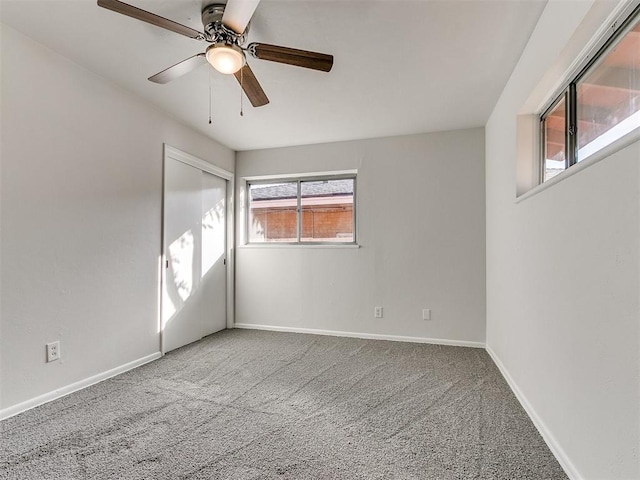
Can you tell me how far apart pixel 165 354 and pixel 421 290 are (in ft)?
9.12

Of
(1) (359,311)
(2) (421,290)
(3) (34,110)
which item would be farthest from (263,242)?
(3) (34,110)

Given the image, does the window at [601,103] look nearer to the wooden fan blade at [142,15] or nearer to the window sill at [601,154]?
the window sill at [601,154]

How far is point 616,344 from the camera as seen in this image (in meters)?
1.16

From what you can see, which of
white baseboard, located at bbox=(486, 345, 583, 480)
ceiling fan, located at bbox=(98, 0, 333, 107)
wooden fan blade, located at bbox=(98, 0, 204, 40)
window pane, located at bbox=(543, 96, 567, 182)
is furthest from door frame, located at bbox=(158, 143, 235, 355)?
window pane, located at bbox=(543, 96, 567, 182)

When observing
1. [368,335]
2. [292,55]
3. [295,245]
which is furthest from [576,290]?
[295,245]

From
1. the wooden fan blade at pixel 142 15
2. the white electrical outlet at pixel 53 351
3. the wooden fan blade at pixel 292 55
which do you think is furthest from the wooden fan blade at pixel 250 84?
the white electrical outlet at pixel 53 351

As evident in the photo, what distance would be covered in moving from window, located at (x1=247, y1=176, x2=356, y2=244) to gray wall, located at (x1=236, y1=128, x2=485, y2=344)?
181mm

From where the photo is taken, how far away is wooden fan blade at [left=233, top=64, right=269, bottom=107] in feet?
6.38

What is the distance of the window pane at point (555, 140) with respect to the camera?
1896 millimetres

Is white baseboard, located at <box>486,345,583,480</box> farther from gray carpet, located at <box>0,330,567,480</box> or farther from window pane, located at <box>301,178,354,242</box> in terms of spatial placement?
window pane, located at <box>301,178,354,242</box>

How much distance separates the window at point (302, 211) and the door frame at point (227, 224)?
0.27m

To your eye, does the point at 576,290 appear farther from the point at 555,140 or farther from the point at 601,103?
the point at 555,140

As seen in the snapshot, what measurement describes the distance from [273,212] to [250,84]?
2352mm

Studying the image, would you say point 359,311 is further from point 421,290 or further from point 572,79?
point 572,79
